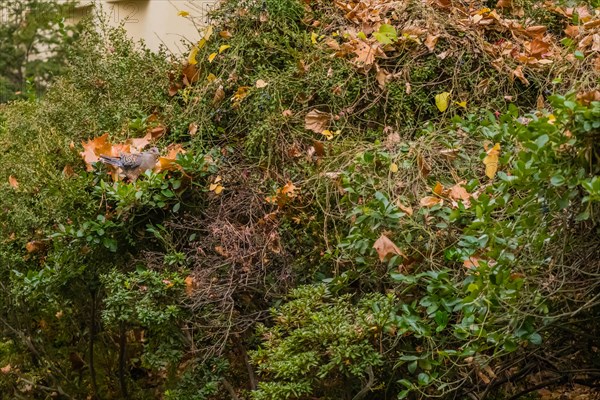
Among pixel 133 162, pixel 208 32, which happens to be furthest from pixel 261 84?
pixel 133 162

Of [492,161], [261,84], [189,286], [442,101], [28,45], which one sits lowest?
[28,45]

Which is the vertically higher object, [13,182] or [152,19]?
[13,182]

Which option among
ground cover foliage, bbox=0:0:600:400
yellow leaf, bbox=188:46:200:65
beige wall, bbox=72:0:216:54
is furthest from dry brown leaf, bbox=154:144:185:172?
beige wall, bbox=72:0:216:54

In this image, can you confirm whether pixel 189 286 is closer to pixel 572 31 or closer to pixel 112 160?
pixel 112 160

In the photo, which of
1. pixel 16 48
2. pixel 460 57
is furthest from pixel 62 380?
pixel 16 48

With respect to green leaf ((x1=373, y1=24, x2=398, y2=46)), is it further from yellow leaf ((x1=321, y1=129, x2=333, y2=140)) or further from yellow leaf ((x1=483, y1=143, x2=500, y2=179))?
yellow leaf ((x1=483, y1=143, x2=500, y2=179))

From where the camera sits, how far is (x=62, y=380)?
7.61 meters

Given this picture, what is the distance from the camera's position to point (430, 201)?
4859 mm

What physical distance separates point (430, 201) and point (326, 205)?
0.81 meters

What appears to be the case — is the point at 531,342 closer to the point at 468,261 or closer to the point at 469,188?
the point at 468,261

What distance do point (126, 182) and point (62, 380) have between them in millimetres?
2529

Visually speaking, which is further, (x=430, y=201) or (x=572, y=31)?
(x=572, y=31)

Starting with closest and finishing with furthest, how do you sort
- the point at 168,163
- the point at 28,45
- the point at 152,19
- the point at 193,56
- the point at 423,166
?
the point at 423,166 → the point at 168,163 → the point at 193,56 → the point at 152,19 → the point at 28,45

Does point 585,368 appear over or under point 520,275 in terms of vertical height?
under
